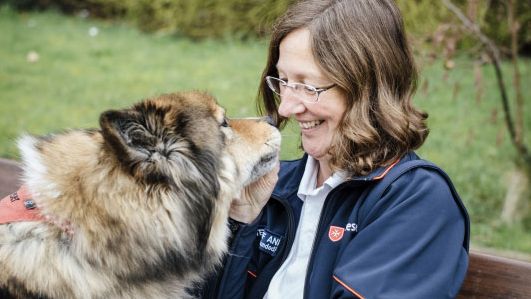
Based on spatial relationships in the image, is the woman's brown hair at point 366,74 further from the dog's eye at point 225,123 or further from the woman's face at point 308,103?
the dog's eye at point 225,123

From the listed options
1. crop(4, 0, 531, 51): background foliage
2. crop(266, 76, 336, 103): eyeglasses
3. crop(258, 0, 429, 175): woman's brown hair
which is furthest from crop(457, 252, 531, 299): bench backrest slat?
crop(4, 0, 531, 51): background foliage

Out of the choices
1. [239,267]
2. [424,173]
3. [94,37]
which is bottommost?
[94,37]

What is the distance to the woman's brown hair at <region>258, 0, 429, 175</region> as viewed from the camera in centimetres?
220

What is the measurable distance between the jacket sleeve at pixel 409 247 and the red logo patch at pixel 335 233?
0.32ft

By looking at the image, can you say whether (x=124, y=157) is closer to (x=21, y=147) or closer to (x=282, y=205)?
(x=21, y=147)

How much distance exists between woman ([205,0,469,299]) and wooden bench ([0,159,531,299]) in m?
0.31

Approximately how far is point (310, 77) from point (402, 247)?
702mm

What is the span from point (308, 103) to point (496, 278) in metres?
0.96

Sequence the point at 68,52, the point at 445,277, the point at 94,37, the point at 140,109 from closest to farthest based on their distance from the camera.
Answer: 1. the point at 445,277
2. the point at 140,109
3. the point at 68,52
4. the point at 94,37

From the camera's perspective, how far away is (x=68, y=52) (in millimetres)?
8875

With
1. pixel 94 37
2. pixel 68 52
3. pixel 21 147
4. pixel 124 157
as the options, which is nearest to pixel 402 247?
pixel 124 157

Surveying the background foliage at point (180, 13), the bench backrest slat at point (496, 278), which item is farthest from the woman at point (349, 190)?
the background foliage at point (180, 13)

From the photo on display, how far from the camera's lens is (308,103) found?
7.50 feet

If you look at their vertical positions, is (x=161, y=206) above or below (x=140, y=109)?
below
